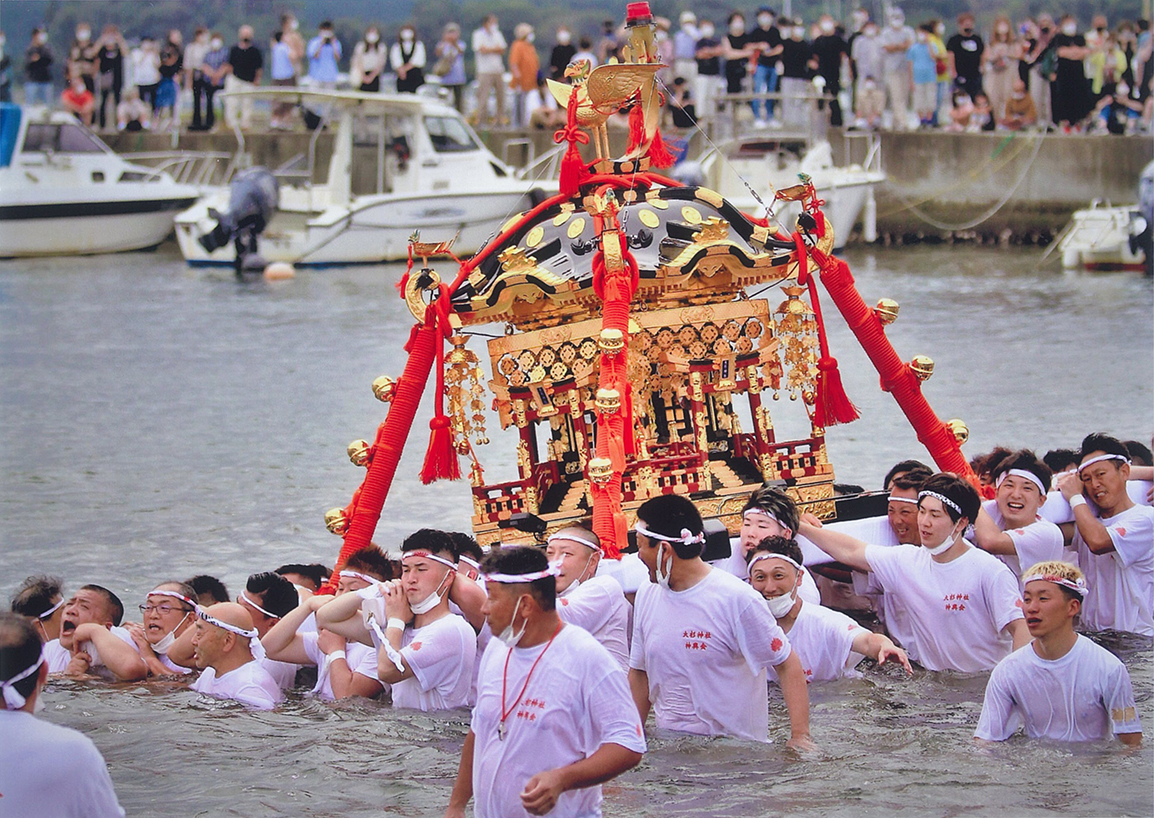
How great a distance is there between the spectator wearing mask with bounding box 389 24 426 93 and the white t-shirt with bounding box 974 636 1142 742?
74.1 feet

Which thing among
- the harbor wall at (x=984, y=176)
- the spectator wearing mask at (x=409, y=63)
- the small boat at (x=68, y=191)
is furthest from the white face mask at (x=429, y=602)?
the small boat at (x=68, y=191)

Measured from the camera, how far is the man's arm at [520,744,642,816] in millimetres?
4754

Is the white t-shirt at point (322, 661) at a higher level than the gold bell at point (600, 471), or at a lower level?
lower

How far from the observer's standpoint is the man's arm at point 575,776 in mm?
4754

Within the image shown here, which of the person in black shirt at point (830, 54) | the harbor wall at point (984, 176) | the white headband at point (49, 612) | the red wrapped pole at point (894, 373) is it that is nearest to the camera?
the white headband at point (49, 612)

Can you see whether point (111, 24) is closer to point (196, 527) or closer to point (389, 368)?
point (389, 368)

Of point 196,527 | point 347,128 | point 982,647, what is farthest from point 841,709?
point 347,128

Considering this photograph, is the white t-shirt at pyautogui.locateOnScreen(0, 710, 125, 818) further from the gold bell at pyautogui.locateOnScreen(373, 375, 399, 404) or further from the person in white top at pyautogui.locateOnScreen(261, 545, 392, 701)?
the gold bell at pyautogui.locateOnScreen(373, 375, 399, 404)

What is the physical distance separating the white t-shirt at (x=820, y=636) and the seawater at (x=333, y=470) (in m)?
0.28

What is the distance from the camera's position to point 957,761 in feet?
22.4

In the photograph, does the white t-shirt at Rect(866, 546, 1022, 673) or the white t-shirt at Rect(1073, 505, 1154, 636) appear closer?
the white t-shirt at Rect(866, 546, 1022, 673)

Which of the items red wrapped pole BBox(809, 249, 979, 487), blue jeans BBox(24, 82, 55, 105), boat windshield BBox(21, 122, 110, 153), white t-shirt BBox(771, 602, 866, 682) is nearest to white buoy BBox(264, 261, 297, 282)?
boat windshield BBox(21, 122, 110, 153)

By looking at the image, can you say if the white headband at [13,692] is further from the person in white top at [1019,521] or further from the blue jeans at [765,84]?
the blue jeans at [765,84]

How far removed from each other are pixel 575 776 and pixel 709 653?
1.42 meters
